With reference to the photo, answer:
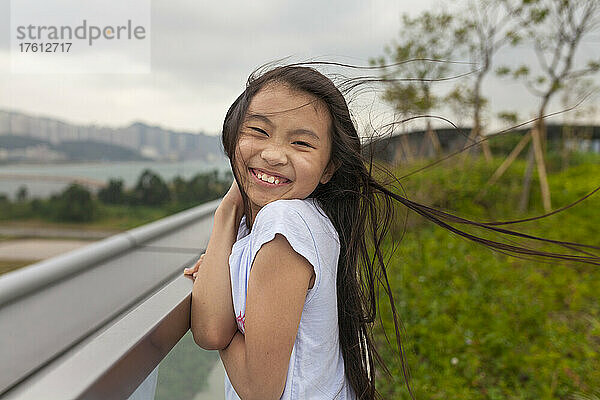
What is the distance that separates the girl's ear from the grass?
83 centimetres

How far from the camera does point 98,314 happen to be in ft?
3.97

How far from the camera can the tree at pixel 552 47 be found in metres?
3.81

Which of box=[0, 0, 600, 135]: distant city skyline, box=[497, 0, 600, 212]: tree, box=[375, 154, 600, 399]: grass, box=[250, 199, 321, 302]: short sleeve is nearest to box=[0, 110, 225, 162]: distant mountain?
box=[0, 0, 600, 135]: distant city skyline

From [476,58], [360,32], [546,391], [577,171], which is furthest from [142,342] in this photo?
[577,171]

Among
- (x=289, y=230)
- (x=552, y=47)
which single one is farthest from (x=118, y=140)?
(x=289, y=230)

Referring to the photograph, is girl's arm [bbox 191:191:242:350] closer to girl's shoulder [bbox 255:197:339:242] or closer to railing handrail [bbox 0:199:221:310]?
girl's shoulder [bbox 255:197:339:242]

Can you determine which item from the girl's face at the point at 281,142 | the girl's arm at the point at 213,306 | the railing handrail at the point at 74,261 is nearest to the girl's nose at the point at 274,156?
the girl's face at the point at 281,142

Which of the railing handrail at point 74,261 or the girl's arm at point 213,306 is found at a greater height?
the girl's arm at point 213,306

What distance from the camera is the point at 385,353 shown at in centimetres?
190

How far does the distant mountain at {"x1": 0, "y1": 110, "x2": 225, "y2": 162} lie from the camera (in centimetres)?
145

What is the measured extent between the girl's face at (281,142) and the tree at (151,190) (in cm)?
367

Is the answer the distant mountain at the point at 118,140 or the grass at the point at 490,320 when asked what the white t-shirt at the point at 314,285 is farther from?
the grass at the point at 490,320

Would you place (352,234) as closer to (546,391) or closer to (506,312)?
(546,391)

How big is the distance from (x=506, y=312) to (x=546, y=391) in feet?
1.75
